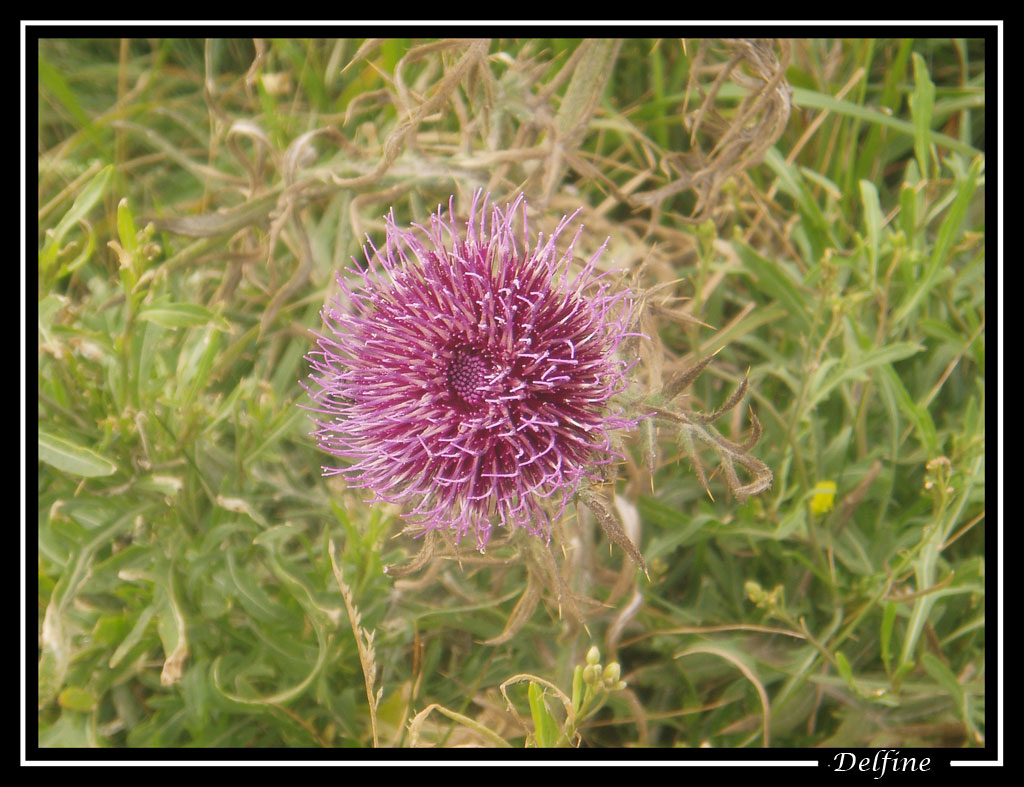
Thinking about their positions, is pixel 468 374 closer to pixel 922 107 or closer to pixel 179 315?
pixel 179 315

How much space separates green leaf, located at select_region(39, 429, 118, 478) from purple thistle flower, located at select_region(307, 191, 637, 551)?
0.58 meters

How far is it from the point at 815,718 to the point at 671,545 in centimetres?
72

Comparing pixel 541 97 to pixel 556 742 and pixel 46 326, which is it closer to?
pixel 46 326

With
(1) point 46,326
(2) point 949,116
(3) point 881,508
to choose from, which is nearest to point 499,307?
(1) point 46,326

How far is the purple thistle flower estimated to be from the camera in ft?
6.47

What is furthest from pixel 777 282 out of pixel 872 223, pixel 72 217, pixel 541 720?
pixel 72 217

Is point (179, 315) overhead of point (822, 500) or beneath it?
overhead

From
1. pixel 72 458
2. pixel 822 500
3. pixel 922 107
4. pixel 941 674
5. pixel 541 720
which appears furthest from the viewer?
pixel 922 107

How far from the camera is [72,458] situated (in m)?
2.15

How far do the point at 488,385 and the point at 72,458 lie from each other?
1.10 meters

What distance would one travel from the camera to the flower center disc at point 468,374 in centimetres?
200

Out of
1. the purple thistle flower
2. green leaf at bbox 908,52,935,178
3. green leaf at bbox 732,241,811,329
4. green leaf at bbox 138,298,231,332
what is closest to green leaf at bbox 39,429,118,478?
green leaf at bbox 138,298,231,332

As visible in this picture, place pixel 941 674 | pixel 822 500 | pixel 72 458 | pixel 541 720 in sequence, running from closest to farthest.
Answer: pixel 541 720 → pixel 72 458 → pixel 941 674 → pixel 822 500
